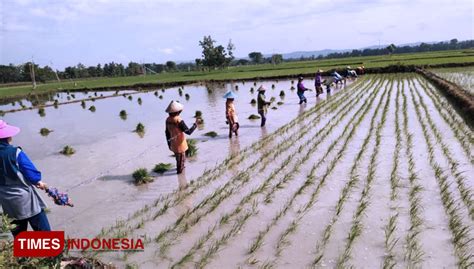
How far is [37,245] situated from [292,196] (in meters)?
3.53

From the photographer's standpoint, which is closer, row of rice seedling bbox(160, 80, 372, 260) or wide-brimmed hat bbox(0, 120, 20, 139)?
wide-brimmed hat bbox(0, 120, 20, 139)

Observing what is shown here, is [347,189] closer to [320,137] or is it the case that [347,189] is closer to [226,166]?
[226,166]

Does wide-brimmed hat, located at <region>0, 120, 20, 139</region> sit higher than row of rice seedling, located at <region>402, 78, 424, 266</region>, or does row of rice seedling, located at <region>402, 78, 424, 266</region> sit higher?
wide-brimmed hat, located at <region>0, 120, 20, 139</region>

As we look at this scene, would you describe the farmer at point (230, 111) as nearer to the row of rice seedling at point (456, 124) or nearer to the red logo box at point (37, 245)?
the row of rice seedling at point (456, 124)

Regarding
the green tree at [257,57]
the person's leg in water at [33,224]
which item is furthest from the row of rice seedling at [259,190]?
the green tree at [257,57]

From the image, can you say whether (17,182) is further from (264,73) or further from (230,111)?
(264,73)

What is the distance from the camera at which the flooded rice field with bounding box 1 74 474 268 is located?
4051mm

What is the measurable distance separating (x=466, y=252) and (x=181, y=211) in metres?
3.56

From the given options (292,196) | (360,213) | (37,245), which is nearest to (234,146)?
(292,196)

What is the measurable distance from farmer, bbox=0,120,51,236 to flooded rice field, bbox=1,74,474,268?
3.21 feet

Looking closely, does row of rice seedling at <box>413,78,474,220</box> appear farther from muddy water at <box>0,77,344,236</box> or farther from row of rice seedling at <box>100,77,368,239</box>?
muddy water at <box>0,77,344,236</box>

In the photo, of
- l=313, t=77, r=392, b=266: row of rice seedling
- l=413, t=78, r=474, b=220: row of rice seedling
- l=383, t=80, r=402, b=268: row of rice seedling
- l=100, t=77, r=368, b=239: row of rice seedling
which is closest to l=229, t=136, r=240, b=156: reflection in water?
l=100, t=77, r=368, b=239: row of rice seedling

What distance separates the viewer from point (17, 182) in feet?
12.0

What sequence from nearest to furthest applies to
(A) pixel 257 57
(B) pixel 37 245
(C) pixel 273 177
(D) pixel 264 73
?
(B) pixel 37 245, (C) pixel 273 177, (D) pixel 264 73, (A) pixel 257 57
